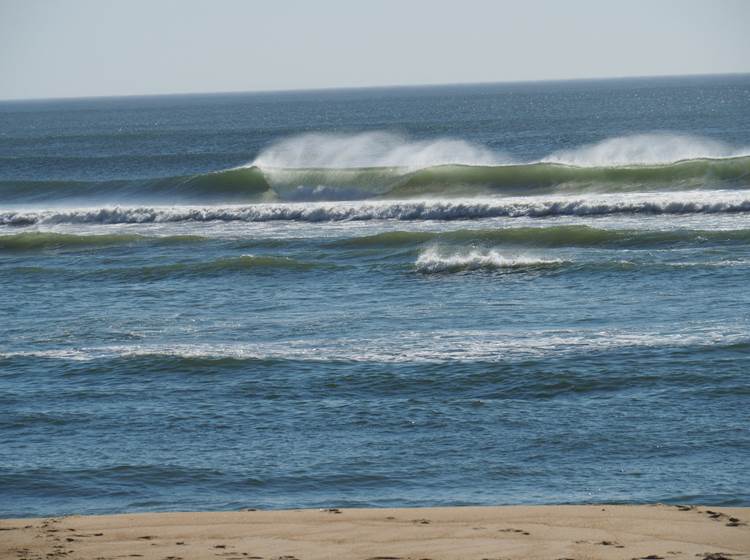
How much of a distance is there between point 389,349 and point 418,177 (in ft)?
80.1

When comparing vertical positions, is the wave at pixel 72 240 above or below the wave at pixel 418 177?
below

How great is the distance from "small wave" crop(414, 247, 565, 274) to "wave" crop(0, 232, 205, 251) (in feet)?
28.3

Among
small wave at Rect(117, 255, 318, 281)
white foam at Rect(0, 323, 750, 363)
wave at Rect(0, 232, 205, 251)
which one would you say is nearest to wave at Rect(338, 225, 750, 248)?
small wave at Rect(117, 255, 318, 281)

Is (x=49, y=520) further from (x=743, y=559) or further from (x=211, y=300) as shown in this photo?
(x=211, y=300)

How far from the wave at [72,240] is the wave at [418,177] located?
9917mm

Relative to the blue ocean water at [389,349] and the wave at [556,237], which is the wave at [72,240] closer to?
the blue ocean water at [389,349]

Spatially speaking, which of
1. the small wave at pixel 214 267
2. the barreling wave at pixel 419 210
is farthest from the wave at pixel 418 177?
the small wave at pixel 214 267

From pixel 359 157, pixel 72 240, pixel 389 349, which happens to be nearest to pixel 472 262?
pixel 389 349

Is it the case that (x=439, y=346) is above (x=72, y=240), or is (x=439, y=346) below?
below

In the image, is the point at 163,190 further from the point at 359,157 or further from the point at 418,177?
the point at 418,177

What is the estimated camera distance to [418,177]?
40719 mm

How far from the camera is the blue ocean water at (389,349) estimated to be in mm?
11836

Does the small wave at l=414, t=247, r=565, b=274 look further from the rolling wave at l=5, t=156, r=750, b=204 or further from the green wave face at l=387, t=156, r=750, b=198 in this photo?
the green wave face at l=387, t=156, r=750, b=198

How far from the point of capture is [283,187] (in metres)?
42.2
